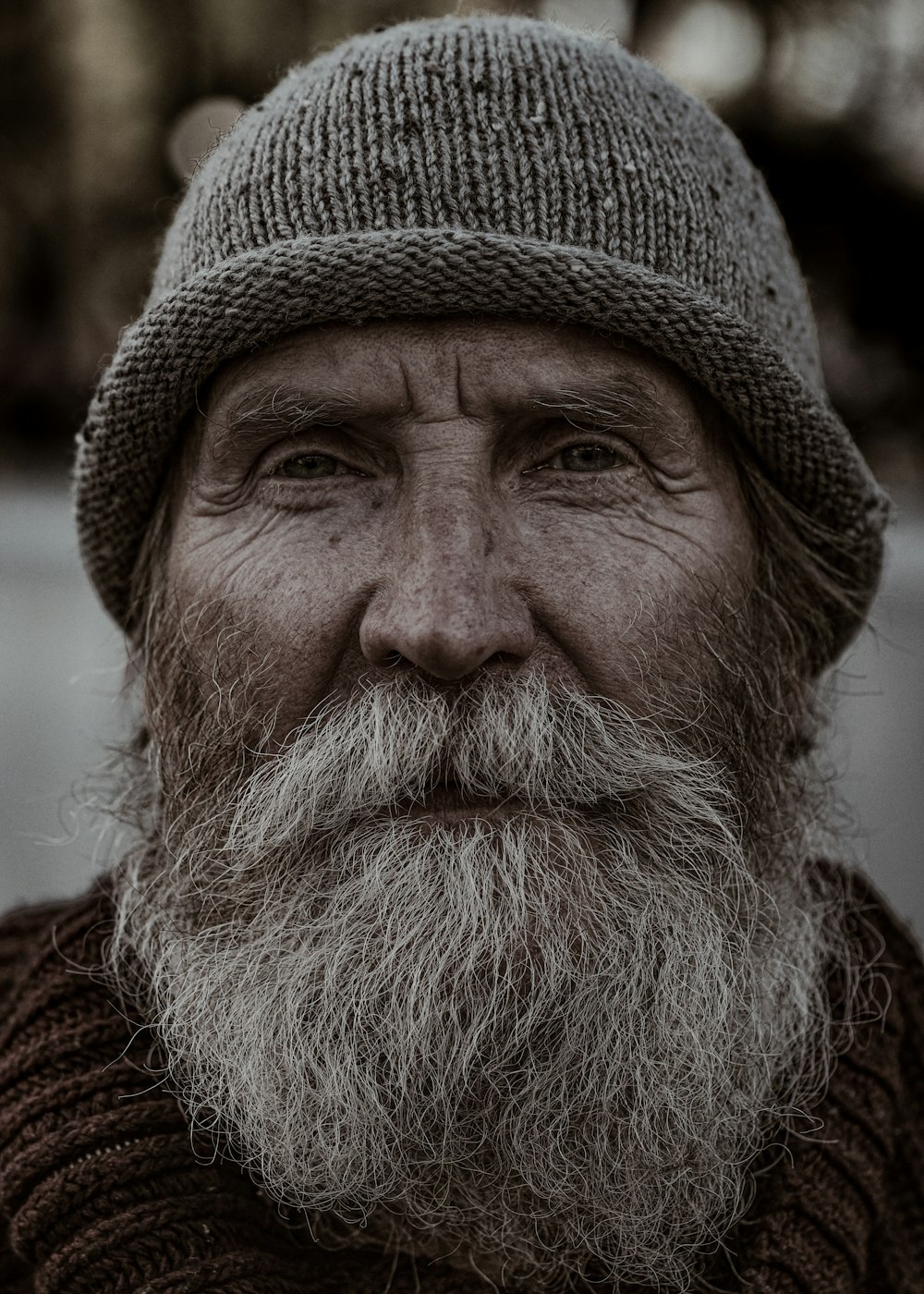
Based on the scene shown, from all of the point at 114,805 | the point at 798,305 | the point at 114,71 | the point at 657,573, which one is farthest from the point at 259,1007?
the point at 114,71

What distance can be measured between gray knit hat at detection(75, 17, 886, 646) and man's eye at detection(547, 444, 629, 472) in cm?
16

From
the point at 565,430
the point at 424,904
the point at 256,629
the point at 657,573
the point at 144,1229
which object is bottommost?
the point at 144,1229

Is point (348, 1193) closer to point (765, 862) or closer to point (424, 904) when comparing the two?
point (424, 904)

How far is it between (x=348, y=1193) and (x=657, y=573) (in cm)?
99

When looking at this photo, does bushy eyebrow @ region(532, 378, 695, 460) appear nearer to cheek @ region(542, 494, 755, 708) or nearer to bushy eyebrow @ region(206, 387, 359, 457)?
cheek @ region(542, 494, 755, 708)

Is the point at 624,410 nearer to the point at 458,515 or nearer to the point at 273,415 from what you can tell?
the point at 458,515

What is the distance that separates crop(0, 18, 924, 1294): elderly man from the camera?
161cm

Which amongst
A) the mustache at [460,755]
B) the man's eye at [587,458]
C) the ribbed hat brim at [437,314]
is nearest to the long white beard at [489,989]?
the mustache at [460,755]

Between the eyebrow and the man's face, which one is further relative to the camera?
the eyebrow

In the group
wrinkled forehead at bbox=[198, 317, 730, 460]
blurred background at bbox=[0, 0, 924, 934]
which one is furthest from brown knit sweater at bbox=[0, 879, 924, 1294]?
blurred background at bbox=[0, 0, 924, 934]

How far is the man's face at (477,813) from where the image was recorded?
160cm

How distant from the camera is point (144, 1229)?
1570mm

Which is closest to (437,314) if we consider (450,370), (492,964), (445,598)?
(450,370)

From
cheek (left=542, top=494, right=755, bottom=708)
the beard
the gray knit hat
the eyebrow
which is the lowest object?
the beard
